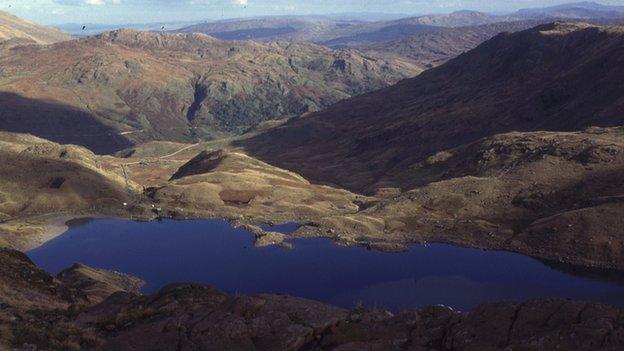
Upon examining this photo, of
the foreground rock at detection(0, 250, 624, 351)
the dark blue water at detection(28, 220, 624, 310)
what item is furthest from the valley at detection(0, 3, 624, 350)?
the dark blue water at detection(28, 220, 624, 310)

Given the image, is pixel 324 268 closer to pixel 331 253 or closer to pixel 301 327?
pixel 331 253

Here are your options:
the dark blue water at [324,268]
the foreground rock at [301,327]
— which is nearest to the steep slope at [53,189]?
the dark blue water at [324,268]

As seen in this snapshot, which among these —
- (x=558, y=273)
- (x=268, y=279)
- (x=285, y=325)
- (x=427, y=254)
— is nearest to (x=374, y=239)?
(x=427, y=254)

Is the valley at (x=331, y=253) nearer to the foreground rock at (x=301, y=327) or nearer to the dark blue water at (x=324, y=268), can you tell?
the foreground rock at (x=301, y=327)

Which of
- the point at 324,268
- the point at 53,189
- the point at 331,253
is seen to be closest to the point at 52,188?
the point at 53,189

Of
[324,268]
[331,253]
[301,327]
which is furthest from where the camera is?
[331,253]

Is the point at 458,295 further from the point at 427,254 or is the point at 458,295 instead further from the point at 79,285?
the point at 79,285
